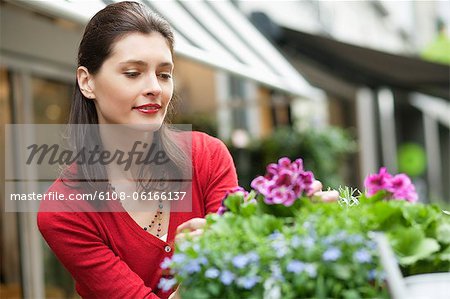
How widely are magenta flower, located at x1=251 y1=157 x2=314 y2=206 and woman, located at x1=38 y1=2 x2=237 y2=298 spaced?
1.76 feet

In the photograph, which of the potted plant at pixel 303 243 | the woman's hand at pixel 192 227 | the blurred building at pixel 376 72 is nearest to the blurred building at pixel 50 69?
the blurred building at pixel 376 72

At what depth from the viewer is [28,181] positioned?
6.18 meters

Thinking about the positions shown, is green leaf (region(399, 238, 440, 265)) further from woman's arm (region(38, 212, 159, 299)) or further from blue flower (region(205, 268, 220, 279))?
woman's arm (region(38, 212, 159, 299))

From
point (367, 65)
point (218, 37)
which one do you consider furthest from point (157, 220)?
point (367, 65)

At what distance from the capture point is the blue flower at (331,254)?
1208 mm

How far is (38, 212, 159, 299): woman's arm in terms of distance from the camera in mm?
1827

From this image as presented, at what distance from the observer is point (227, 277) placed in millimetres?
1244

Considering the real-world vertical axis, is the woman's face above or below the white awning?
below

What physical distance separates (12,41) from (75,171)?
3.96 metres

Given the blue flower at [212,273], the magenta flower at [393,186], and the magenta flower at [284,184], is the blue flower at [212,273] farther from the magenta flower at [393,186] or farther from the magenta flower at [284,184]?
the magenta flower at [393,186]

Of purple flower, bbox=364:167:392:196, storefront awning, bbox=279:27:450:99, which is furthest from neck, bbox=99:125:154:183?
storefront awning, bbox=279:27:450:99

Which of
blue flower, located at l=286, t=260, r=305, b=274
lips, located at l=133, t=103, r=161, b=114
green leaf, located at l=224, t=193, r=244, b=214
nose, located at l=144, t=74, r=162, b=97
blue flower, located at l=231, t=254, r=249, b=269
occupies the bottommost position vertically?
blue flower, located at l=286, t=260, r=305, b=274

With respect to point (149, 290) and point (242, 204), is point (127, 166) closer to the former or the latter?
point (149, 290)

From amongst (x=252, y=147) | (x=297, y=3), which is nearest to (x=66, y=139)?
(x=252, y=147)
